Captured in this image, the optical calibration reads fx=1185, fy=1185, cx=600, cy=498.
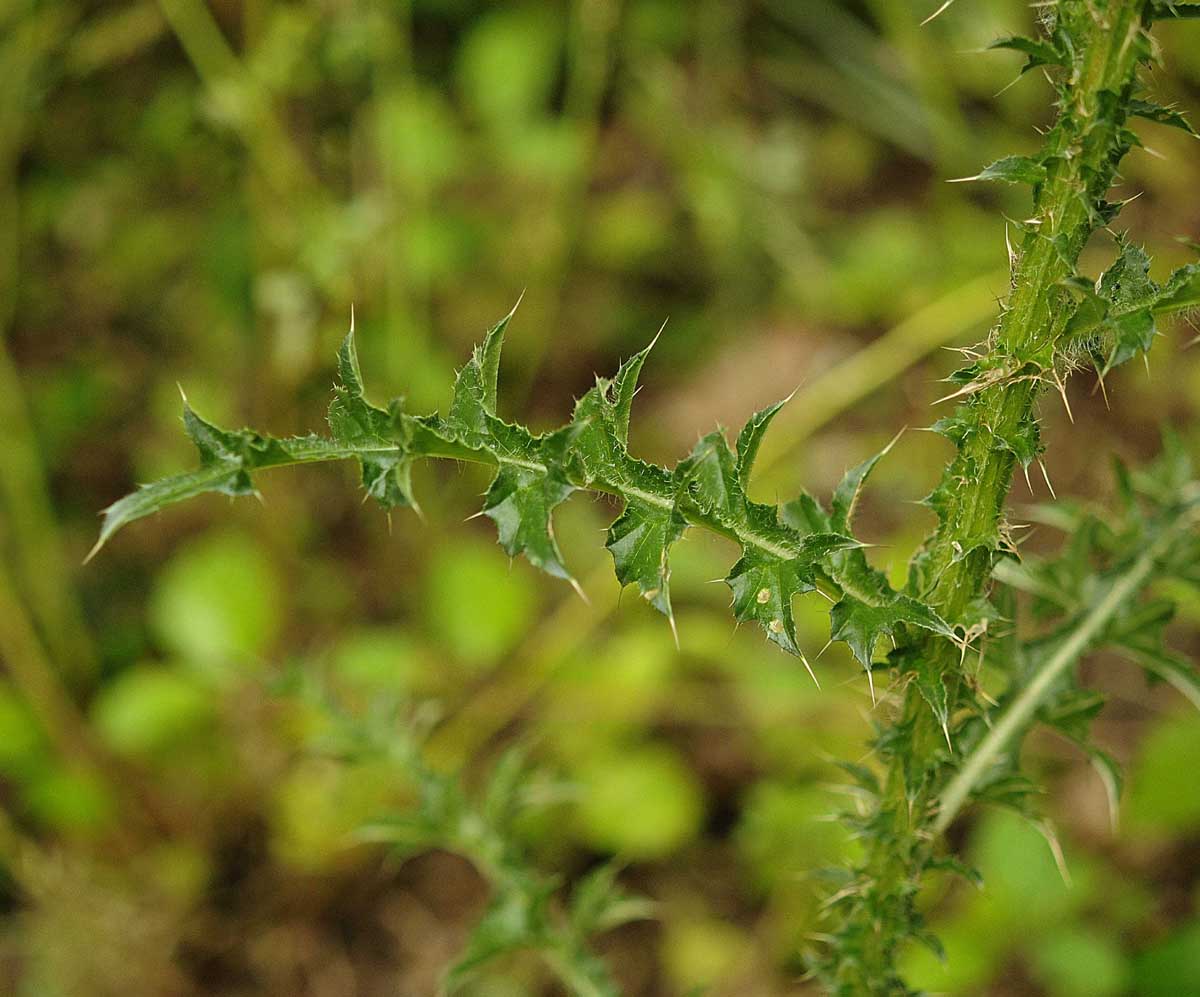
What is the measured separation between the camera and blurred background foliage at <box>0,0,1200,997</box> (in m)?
2.85

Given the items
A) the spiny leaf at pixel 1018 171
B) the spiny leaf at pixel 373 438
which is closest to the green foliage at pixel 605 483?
the spiny leaf at pixel 373 438

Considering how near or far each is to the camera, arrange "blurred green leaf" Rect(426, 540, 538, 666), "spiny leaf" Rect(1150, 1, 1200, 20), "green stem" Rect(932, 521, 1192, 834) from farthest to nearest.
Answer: "blurred green leaf" Rect(426, 540, 538, 666) < "green stem" Rect(932, 521, 1192, 834) < "spiny leaf" Rect(1150, 1, 1200, 20)

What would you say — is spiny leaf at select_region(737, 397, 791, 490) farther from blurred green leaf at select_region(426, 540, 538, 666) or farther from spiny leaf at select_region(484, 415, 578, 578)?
blurred green leaf at select_region(426, 540, 538, 666)

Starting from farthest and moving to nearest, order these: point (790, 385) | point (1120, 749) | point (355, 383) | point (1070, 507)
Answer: point (790, 385), point (1120, 749), point (1070, 507), point (355, 383)

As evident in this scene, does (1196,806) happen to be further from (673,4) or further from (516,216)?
(673,4)

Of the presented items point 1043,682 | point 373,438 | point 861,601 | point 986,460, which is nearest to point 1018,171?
point 986,460

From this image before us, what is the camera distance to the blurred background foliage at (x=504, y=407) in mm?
2852

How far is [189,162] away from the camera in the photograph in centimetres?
Answer: 419

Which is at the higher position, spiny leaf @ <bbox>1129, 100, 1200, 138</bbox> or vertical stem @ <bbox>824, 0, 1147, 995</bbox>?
spiny leaf @ <bbox>1129, 100, 1200, 138</bbox>

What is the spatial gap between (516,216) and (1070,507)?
2959mm

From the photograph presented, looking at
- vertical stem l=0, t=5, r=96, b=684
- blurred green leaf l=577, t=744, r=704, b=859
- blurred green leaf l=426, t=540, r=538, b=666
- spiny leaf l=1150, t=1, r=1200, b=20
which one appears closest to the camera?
spiny leaf l=1150, t=1, r=1200, b=20

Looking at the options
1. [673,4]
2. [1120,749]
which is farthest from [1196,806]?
[673,4]

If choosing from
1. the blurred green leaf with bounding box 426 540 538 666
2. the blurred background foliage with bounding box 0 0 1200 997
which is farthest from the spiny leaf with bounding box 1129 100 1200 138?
the blurred green leaf with bounding box 426 540 538 666

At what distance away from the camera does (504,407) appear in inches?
153
